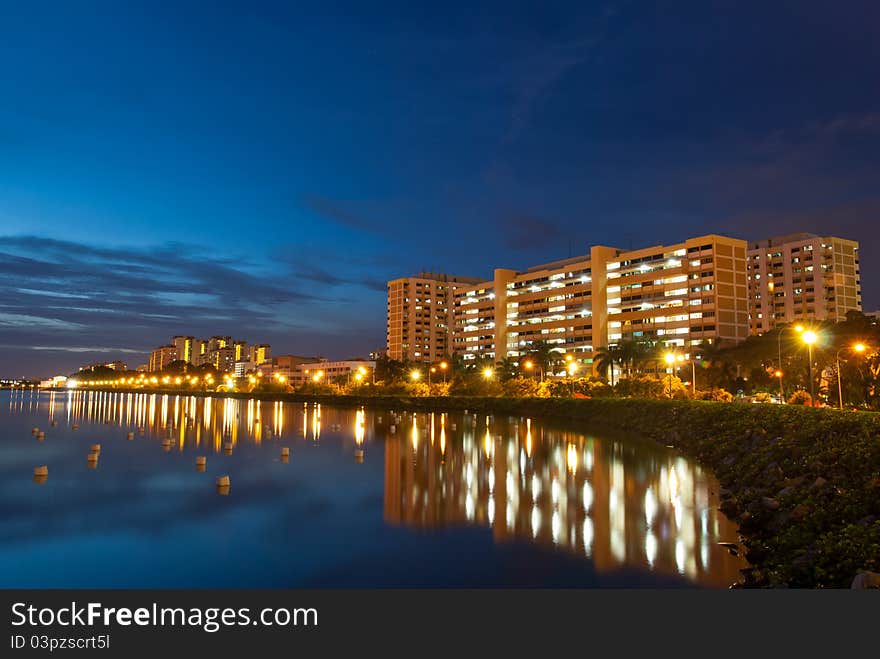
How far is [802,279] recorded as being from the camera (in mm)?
161000

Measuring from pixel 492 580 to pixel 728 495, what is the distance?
1104 centimetres

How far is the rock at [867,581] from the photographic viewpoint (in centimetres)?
841

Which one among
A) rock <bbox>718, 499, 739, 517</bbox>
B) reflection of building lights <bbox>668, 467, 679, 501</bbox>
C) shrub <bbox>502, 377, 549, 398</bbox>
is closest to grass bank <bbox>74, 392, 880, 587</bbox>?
rock <bbox>718, 499, 739, 517</bbox>

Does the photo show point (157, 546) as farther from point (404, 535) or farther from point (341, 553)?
point (404, 535)

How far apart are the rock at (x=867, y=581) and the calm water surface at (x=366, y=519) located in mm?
2852

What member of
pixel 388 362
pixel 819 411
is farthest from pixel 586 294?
pixel 819 411

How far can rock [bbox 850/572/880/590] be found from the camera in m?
8.41

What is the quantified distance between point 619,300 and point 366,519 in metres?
127

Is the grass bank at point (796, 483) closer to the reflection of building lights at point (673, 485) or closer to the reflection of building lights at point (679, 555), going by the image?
the reflection of building lights at point (679, 555)

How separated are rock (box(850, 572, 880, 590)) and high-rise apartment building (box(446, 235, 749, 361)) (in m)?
102

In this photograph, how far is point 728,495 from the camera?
1916cm

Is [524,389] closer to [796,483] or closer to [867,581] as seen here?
[796,483]

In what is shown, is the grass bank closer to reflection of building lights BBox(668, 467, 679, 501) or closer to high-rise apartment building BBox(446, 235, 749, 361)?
reflection of building lights BBox(668, 467, 679, 501)

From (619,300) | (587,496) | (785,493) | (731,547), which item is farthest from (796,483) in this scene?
(619,300)
